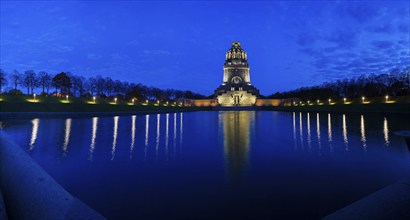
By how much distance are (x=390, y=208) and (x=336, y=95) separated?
95023 millimetres

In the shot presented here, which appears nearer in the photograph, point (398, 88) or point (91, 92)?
point (398, 88)

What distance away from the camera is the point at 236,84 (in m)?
122

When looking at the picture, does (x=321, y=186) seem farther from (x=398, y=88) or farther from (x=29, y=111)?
(x=398, y=88)

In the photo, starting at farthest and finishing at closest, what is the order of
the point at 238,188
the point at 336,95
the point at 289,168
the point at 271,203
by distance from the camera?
1. the point at 336,95
2. the point at 289,168
3. the point at 238,188
4. the point at 271,203

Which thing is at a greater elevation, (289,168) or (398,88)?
(398,88)

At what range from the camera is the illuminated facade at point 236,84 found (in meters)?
108

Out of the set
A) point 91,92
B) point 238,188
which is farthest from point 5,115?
point 91,92

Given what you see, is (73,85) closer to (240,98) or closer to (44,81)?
(44,81)

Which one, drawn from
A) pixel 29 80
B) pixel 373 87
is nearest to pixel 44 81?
pixel 29 80

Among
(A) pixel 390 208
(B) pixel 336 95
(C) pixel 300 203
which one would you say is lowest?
(C) pixel 300 203

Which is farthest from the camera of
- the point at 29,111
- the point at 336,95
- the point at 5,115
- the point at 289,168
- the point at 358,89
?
the point at 336,95

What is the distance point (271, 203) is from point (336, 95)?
3721 inches

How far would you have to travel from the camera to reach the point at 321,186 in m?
5.64

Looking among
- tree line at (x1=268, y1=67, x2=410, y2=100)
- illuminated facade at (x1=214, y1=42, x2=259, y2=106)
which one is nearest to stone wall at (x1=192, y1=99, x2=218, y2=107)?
illuminated facade at (x1=214, y1=42, x2=259, y2=106)
